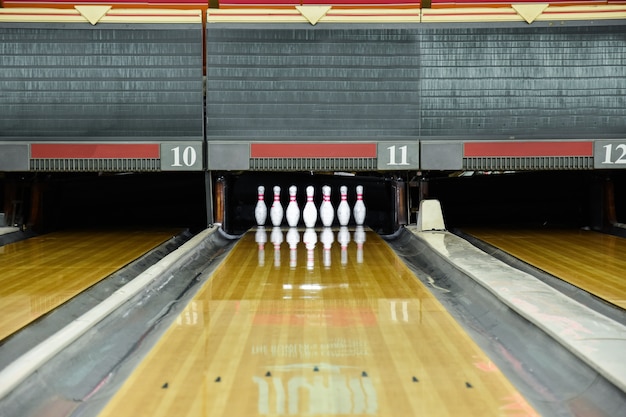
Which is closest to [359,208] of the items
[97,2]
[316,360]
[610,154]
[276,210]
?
[276,210]

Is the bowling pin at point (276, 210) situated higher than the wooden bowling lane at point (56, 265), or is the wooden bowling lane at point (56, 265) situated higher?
the bowling pin at point (276, 210)

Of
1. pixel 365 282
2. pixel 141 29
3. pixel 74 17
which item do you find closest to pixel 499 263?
pixel 365 282

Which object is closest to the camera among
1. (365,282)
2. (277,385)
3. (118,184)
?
(277,385)

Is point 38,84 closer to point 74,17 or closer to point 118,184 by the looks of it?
point 74,17

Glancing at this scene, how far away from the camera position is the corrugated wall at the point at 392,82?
12.9ft

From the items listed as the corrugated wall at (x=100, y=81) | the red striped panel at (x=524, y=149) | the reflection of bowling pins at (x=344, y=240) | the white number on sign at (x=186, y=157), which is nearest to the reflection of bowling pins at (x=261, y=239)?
the reflection of bowling pins at (x=344, y=240)

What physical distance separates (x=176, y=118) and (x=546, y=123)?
88.9 inches

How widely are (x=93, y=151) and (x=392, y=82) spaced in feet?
6.14


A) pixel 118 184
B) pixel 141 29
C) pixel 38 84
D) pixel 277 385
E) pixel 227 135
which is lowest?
pixel 277 385

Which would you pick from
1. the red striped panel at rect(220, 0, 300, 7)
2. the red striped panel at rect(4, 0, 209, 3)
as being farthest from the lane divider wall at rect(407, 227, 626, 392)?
the red striped panel at rect(4, 0, 209, 3)

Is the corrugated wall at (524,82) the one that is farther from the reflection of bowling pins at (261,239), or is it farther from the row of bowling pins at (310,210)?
the reflection of bowling pins at (261,239)

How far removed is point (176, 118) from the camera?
3.94 metres

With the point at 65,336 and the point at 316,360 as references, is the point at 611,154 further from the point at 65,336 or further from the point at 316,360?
the point at 65,336

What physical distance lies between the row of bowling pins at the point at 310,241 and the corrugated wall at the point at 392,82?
0.64 meters
